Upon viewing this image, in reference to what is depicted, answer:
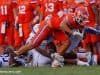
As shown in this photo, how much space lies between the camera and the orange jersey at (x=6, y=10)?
11477mm

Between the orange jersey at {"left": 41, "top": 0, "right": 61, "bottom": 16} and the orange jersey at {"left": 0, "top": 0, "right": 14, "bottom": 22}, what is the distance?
2.58 ft

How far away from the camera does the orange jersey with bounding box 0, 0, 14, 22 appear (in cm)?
1148

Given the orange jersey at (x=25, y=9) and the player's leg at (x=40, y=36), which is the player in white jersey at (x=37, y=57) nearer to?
the player's leg at (x=40, y=36)

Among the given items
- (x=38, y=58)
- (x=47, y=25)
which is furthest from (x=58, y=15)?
(x=38, y=58)

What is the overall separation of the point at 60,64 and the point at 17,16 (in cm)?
151

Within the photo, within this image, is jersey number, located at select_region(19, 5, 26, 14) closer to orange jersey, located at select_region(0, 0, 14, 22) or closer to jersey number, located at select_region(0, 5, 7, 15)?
orange jersey, located at select_region(0, 0, 14, 22)

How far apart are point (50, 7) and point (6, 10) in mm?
1039

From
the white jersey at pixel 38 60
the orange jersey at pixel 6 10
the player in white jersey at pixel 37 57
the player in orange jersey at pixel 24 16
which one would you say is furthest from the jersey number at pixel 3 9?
the white jersey at pixel 38 60

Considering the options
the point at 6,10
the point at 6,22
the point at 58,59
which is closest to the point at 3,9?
the point at 6,10

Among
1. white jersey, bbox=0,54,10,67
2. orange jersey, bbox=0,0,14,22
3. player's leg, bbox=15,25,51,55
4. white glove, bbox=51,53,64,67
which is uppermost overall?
orange jersey, bbox=0,0,14,22

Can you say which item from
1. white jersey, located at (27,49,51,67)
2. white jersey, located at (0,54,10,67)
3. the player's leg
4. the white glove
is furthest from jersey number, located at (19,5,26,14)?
the white glove

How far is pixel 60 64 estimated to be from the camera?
1073 cm

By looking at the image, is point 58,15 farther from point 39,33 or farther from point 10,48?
point 10,48

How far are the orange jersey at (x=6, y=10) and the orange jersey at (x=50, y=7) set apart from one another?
787 mm
